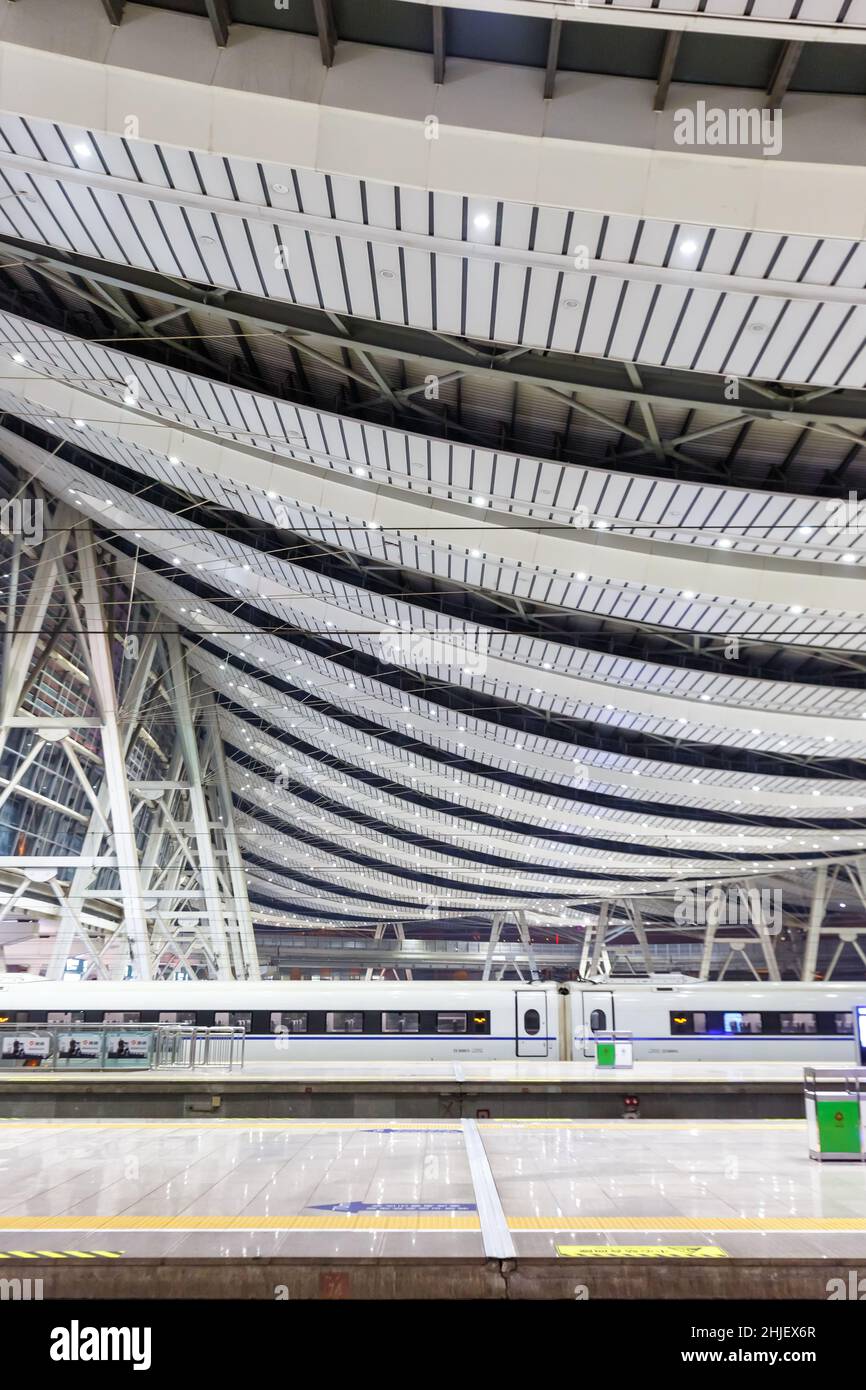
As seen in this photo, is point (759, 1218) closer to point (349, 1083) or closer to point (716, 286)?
point (716, 286)

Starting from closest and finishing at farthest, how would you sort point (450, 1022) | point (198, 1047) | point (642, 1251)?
point (642, 1251) < point (198, 1047) < point (450, 1022)

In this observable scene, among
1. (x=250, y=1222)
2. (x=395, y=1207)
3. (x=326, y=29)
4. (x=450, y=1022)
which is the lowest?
(x=450, y=1022)

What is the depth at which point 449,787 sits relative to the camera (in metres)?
36.8

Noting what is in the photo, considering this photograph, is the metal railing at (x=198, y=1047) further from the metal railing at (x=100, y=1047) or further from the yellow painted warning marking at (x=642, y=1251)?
the yellow painted warning marking at (x=642, y=1251)

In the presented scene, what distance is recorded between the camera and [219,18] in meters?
7.57

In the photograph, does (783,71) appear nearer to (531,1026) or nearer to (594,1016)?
(531,1026)

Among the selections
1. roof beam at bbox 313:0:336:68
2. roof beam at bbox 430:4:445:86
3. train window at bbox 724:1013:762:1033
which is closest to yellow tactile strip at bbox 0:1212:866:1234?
roof beam at bbox 430:4:445:86

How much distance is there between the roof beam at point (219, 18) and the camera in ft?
24.6

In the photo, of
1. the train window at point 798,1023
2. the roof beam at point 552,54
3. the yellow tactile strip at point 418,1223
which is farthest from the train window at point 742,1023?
the roof beam at point 552,54

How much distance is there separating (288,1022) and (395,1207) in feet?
50.8

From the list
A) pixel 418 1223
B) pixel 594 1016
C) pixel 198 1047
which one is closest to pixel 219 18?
pixel 418 1223

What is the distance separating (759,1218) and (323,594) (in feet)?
52.3

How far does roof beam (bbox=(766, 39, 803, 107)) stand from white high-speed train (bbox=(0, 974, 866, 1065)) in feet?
61.8
